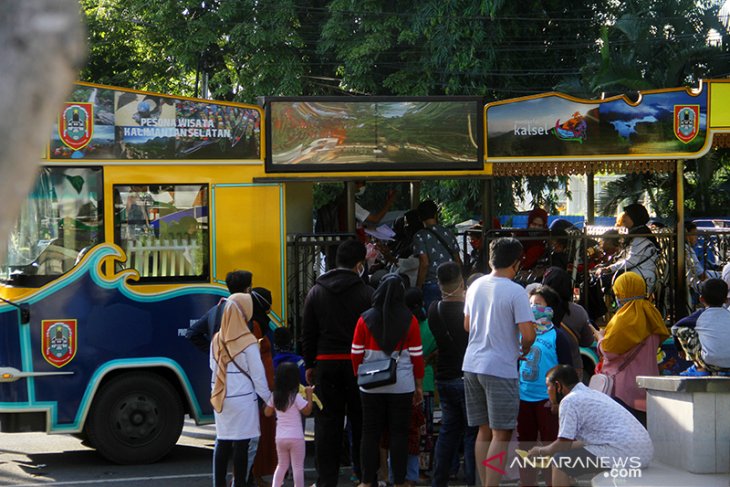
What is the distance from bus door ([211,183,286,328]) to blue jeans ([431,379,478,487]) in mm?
2237

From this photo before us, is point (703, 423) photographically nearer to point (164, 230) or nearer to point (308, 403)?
point (308, 403)

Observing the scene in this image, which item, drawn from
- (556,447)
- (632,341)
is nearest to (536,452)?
(556,447)

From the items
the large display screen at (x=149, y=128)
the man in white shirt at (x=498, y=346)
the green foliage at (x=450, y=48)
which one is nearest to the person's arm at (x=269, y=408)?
the man in white shirt at (x=498, y=346)

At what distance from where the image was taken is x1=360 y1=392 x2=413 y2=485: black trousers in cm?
681

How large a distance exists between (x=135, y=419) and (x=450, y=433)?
2.96 meters

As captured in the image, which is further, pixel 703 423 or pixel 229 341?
pixel 229 341

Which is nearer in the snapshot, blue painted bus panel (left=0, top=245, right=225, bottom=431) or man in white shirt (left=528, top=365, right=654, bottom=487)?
man in white shirt (left=528, top=365, right=654, bottom=487)

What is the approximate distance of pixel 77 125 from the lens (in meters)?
8.41

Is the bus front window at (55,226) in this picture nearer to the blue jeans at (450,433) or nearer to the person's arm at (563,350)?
the blue jeans at (450,433)

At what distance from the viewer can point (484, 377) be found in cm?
637

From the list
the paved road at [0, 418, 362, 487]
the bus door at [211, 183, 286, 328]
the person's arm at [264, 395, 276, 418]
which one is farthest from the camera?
the bus door at [211, 183, 286, 328]

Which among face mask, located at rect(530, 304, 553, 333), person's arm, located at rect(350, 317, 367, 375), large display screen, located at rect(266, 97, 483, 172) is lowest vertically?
person's arm, located at rect(350, 317, 367, 375)

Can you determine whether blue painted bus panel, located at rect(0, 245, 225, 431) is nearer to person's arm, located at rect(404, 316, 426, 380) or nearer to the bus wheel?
A: the bus wheel

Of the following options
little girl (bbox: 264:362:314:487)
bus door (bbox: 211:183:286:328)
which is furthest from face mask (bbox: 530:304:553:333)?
bus door (bbox: 211:183:286:328)
